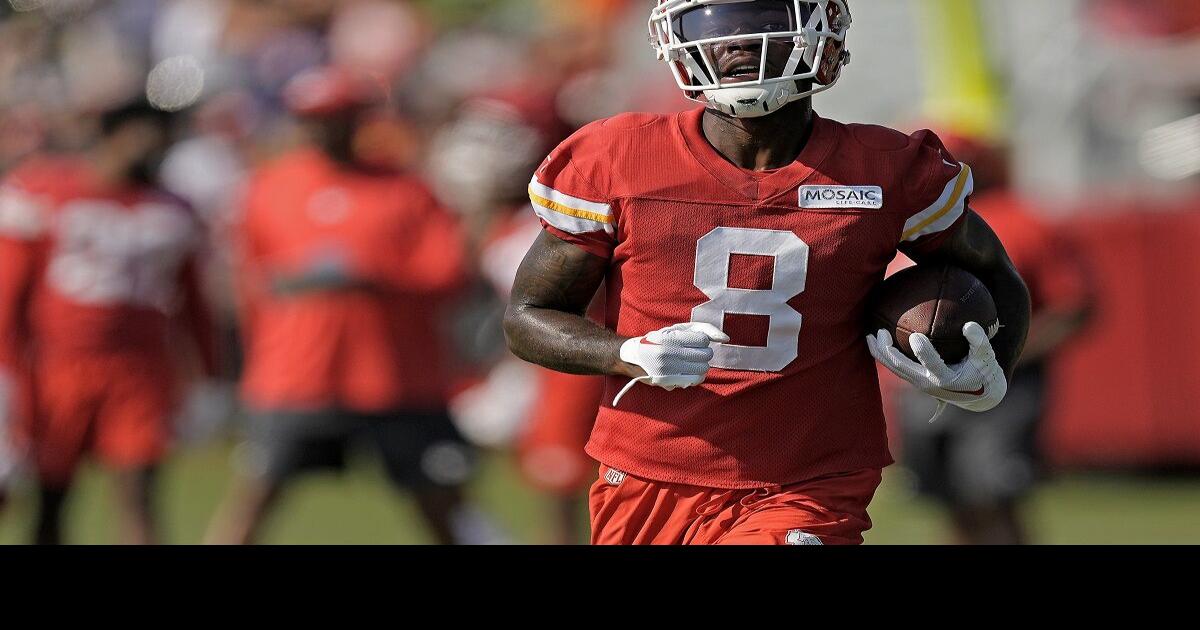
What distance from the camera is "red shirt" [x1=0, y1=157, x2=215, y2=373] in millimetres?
7230

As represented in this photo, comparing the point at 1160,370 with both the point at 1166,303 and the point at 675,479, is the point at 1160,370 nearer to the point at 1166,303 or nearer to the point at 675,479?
the point at 1166,303

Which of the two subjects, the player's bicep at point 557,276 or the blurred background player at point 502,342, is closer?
the player's bicep at point 557,276

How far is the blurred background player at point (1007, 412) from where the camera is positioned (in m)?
6.91

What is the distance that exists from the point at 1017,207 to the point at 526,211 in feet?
6.94

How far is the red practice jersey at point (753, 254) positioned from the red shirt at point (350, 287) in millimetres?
3568

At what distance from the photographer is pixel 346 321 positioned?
7.23m

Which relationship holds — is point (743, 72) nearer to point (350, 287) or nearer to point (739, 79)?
point (739, 79)

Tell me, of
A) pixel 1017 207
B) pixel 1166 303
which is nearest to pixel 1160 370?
pixel 1166 303

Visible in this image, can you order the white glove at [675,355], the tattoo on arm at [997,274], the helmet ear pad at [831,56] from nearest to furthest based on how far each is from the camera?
the white glove at [675,355]
the helmet ear pad at [831,56]
the tattoo on arm at [997,274]

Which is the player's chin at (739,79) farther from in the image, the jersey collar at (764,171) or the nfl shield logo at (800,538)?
the nfl shield logo at (800,538)

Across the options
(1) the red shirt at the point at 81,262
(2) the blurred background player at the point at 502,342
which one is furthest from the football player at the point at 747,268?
(1) the red shirt at the point at 81,262

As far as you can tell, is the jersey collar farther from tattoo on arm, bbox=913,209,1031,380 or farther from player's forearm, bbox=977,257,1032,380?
player's forearm, bbox=977,257,1032,380

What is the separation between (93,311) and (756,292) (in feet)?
14.8
